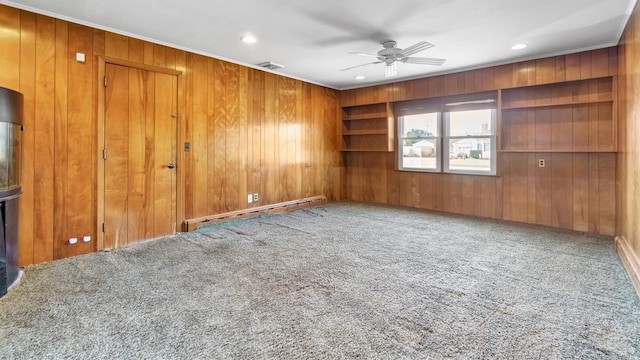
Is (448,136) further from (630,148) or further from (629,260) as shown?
(629,260)

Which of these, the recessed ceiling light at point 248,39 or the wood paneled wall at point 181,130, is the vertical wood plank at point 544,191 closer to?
the wood paneled wall at point 181,130

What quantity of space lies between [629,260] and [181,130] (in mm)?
5110

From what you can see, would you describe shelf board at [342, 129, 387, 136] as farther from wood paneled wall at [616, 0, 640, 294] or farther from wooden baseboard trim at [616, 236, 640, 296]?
wooden baseboard trim at [616, 236, 640, 296]

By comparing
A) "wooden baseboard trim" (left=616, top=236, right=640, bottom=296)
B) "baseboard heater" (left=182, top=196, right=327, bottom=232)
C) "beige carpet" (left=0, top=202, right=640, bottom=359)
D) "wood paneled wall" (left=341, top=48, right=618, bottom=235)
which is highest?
"wood paneled wall" (left=341, top=48, right=618, bottom=235)

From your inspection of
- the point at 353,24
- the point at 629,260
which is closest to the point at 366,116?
the point at 353,24

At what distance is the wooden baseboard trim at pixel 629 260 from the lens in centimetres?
264

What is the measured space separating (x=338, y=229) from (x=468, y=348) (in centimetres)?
282

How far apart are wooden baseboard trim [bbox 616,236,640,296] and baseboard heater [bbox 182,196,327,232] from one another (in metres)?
4.49

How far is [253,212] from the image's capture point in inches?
208

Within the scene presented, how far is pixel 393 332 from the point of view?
1.99 meters

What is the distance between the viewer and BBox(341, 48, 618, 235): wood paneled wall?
14.1 feet

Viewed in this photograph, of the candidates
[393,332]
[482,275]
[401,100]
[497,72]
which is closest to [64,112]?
[393,332]

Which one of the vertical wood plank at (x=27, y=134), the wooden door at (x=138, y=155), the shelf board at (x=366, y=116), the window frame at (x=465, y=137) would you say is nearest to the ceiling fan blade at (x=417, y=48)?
the window frame at (x=465, y=137)

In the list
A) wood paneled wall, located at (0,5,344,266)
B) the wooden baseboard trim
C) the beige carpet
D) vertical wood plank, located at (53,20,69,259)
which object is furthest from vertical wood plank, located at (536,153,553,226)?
vertical wood plank, located at (53,20,69,259)
